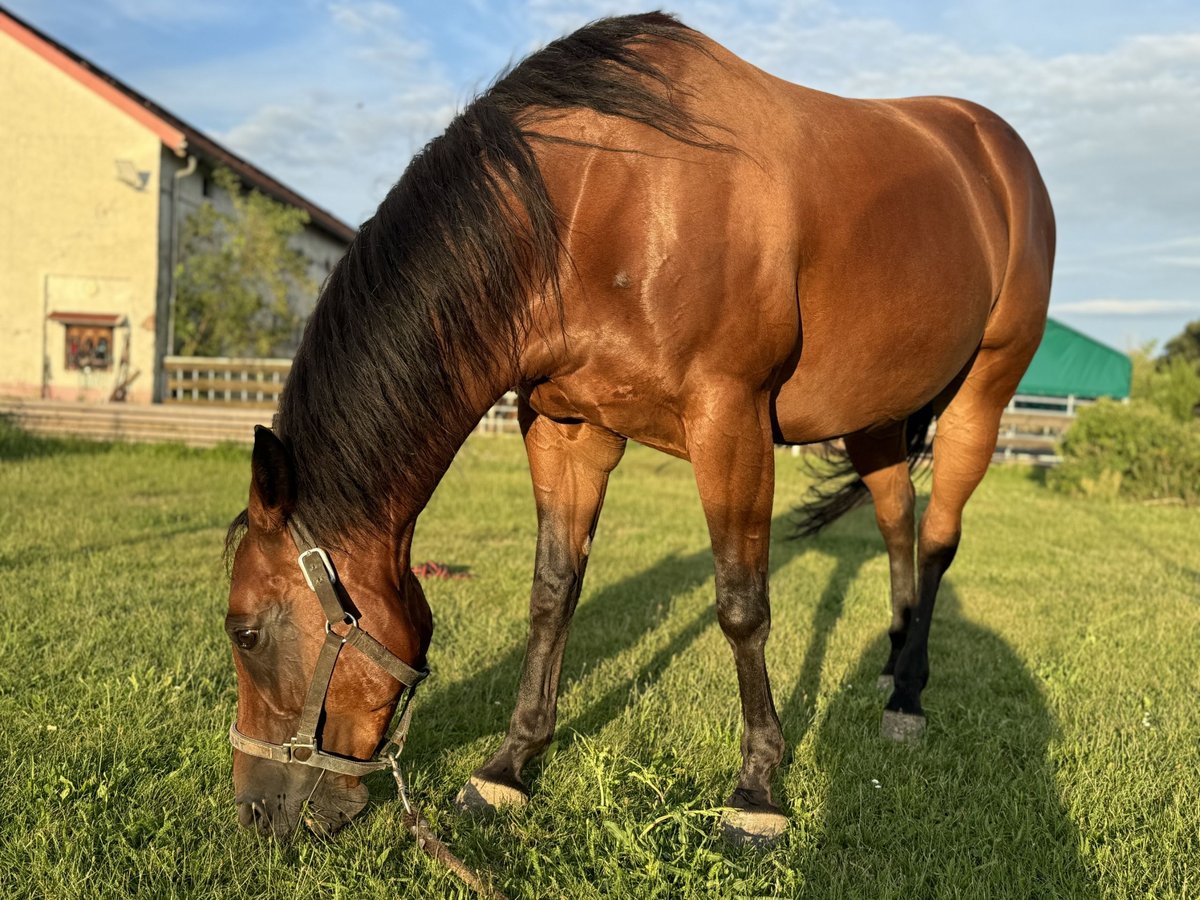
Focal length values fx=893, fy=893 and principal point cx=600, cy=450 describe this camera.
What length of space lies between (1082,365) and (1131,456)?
33.1 feet

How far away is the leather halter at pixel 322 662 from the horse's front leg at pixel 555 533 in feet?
2.57

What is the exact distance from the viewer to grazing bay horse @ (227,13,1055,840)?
2297 mm

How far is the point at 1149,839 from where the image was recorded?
2592 mm

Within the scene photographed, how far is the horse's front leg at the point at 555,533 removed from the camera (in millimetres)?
3033

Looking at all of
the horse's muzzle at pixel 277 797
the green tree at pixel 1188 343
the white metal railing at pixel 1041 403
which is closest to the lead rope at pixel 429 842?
the horse's muzzle at pixel 277 797

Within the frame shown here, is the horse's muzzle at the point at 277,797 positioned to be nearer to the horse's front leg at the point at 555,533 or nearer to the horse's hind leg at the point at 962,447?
the horse's front leg at the point at 555,533

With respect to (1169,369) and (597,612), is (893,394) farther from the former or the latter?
(1169,369)

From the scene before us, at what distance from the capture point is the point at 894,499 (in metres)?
4.43

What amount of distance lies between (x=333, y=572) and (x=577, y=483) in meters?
1.04

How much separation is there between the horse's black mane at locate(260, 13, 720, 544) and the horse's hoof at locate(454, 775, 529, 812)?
3.16ft

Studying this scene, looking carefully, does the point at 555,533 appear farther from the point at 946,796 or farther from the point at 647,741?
the point at 946,796

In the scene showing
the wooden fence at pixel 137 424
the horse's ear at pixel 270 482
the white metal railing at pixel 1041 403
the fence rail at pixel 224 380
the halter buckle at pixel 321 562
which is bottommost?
the wooden fence at pixel 137 424

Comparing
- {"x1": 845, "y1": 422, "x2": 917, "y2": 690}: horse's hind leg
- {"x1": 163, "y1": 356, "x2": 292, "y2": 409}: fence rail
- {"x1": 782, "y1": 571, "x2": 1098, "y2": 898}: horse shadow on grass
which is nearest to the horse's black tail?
{"x1": 845, "y1": 422, "x2": 917, "y2": 690}: horse's hind leg

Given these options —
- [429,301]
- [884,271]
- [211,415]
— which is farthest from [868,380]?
[211,415]
